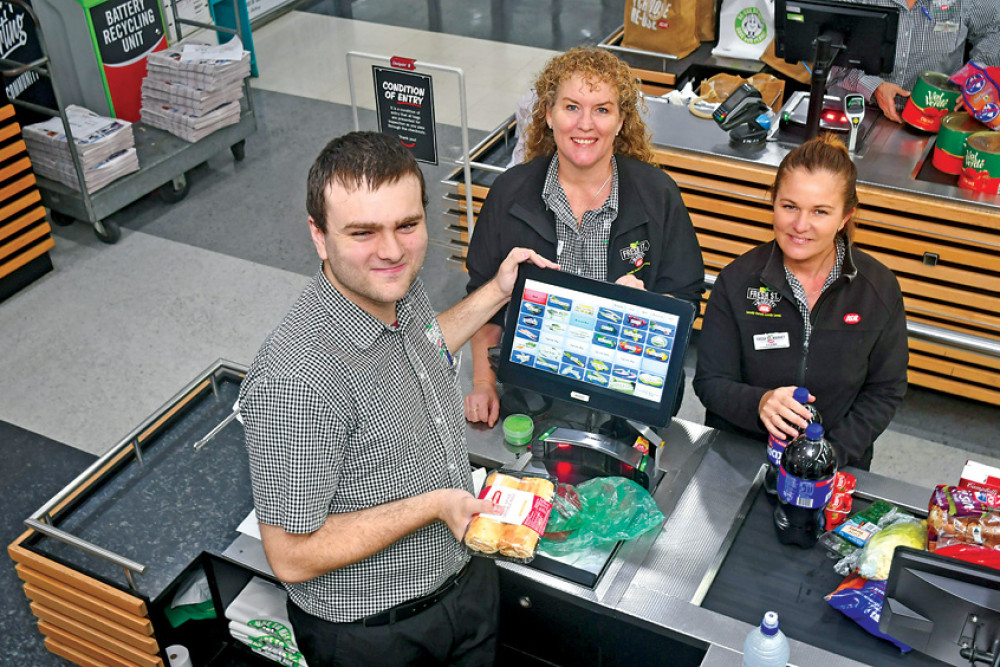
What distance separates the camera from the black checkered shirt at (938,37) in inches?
188

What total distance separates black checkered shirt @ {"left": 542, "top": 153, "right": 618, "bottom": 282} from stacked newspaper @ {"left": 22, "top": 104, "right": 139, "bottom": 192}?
12.3 feet

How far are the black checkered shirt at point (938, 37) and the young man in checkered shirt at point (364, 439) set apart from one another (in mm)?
3528

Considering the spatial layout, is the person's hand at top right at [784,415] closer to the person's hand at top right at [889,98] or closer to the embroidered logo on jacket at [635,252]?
the embroidered logo on jacket at [635,252]

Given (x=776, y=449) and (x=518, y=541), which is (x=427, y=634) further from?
(x=776, y=449)

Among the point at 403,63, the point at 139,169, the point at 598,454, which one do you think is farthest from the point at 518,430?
the point at 139,169

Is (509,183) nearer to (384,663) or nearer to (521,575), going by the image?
(521,575)

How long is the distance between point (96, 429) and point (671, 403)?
3.19m

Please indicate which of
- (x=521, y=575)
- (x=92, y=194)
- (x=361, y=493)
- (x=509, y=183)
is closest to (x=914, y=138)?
(x=509, y=183)

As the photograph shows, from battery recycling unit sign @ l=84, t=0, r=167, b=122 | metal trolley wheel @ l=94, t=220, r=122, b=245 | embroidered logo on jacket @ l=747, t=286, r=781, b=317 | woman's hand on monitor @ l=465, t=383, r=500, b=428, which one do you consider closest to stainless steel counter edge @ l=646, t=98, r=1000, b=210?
embroidered logo on jacket @ l=747, t=286, r=781, b=317

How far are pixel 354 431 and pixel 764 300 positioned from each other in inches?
49.3

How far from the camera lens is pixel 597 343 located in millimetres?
2477

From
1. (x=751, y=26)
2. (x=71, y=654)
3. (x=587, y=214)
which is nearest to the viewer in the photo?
(x=587, y=214)

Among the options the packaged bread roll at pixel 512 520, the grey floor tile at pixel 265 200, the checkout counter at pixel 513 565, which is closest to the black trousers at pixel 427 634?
the checkout counter at pixel 513 565

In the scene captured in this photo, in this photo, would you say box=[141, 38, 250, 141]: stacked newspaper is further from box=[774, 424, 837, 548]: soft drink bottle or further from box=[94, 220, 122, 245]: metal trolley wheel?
box=[774, 424, 837, 548]: soft drink bottle
